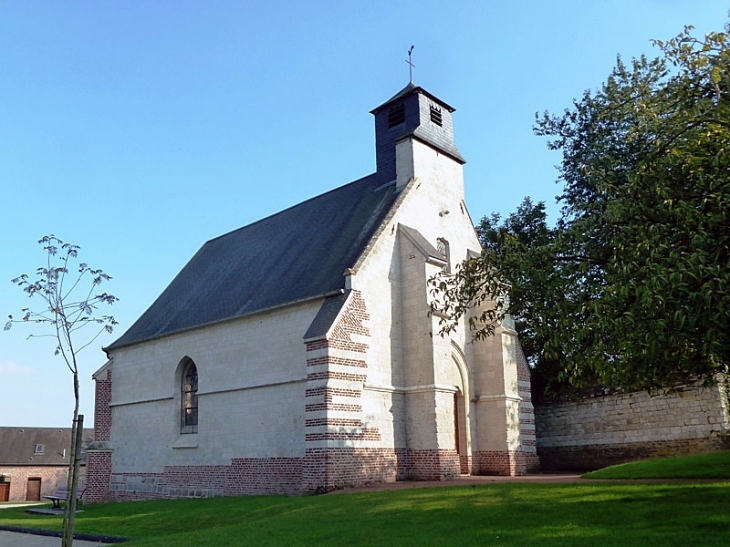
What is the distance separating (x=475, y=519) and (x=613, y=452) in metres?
12.3

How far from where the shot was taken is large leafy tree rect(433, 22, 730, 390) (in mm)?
7789

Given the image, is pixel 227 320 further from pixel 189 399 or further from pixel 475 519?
pixel 475 519

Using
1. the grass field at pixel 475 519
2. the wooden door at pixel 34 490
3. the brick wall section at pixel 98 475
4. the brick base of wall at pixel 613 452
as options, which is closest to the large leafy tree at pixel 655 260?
the grass field at pixel 475 519

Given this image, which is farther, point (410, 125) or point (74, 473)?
point (410, 125)

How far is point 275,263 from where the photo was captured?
71.4 ft

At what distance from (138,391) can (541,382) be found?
14.6 metres

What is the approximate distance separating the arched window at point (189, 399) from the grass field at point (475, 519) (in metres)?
6.40

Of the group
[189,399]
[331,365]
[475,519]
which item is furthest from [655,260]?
[189,399]

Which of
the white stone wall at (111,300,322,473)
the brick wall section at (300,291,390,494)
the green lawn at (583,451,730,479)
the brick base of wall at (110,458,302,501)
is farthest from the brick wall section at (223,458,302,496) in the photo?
the green lawn at (583,451,730,479)

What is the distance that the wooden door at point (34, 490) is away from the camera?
48250 mm

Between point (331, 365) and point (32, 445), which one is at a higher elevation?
point (331, 365)

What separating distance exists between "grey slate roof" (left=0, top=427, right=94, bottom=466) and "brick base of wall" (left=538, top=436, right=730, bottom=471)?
3840cm

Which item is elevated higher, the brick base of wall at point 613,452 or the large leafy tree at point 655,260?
the large leafy tree at point 655,260

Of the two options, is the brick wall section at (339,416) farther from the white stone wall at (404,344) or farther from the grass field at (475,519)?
the grass field at (475,519)
